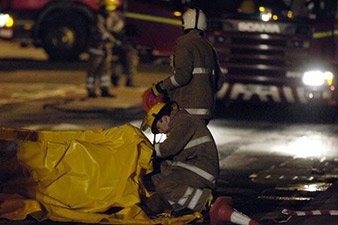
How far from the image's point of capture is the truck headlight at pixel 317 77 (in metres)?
13.1

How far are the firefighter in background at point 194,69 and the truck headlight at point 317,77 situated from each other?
4.47m

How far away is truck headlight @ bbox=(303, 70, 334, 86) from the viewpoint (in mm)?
13086

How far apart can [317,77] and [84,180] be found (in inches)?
248

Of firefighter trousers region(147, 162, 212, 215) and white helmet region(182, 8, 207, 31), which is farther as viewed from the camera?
white helmet region(182, 8, 207, 31)

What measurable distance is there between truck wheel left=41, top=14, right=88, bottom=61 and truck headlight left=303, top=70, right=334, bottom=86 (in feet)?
29.1

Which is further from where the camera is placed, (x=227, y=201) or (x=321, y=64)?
(x=321, y=64)

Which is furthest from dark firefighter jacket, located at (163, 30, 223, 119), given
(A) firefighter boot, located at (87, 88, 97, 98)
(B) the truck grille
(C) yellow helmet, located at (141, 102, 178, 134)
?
(A) firefighter boot, located at (87, 88, 97, 98)

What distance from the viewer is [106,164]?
762 centimetres

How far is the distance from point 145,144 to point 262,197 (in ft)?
4.58

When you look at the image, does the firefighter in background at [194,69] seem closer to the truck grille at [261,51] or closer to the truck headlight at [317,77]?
the truck headlight at [317,77]

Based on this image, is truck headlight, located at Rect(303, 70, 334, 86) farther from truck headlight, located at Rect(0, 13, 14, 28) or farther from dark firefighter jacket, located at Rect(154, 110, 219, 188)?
truck headlight, located at Rect(0, 13, 14, 28)

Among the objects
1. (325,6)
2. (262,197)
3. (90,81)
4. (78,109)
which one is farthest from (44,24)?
(262,197)

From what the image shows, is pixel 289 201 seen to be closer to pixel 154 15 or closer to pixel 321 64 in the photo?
pixel 321 64

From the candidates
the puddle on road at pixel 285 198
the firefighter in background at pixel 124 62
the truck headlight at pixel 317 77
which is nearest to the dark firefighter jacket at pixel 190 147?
the puddle on road at pixel 285 198
